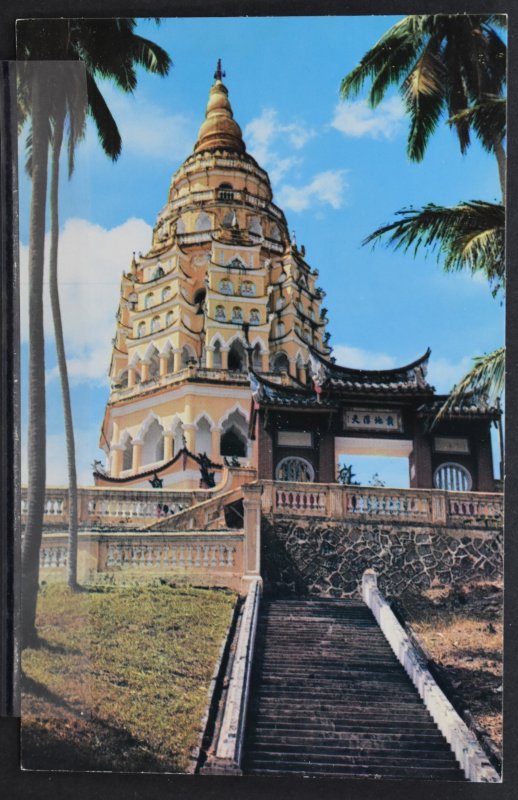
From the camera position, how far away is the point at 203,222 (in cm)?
2289

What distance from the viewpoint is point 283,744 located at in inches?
420

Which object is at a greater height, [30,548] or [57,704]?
[30,548]

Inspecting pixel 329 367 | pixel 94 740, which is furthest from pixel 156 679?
pixel 329 367

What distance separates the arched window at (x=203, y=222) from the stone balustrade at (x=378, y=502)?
980 cm

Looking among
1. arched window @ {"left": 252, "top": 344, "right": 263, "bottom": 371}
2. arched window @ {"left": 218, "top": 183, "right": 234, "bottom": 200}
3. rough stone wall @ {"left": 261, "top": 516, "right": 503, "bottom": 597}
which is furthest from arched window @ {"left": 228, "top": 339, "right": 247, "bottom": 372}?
rough stone wall @ {"left": 261, "top": 516, "right": 503, "bottom": 597}

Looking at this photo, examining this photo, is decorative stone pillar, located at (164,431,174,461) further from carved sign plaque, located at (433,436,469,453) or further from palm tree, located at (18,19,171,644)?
palm tree, located at (18,19,171,644)

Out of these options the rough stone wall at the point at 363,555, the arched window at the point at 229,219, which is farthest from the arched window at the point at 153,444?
the rough stone wall at the point at 363,555

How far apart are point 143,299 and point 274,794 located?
40.7 feet

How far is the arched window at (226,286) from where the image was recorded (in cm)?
2119

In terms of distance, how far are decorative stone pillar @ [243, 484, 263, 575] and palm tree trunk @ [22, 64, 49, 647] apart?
8.86ft

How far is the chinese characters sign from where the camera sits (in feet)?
48.8

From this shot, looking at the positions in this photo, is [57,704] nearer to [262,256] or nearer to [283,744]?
[283,744]

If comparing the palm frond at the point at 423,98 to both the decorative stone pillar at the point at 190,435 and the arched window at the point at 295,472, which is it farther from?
the decorative stone pillar at the point at 190,435

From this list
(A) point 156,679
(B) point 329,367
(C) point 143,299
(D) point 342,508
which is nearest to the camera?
(A) point 156,679
